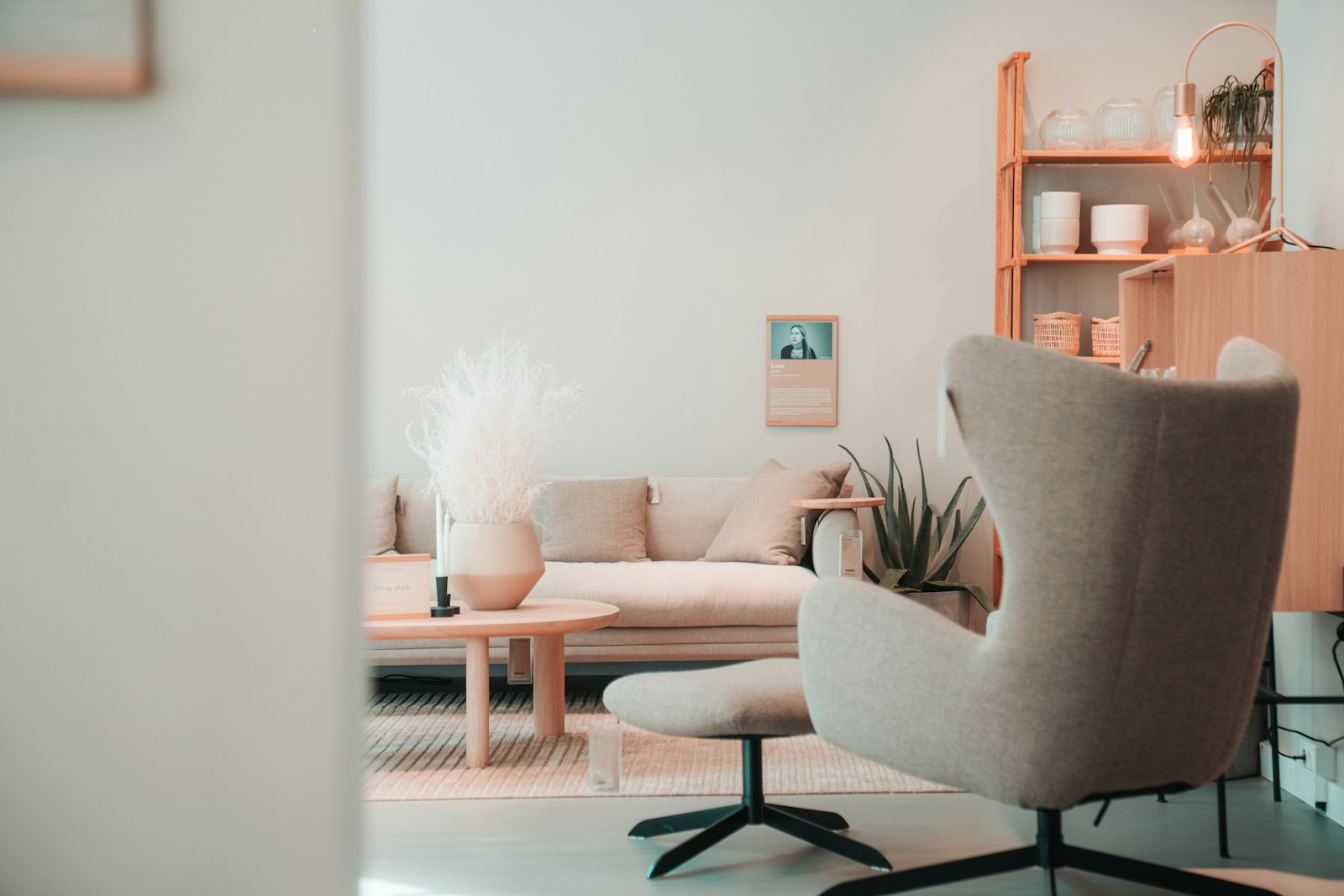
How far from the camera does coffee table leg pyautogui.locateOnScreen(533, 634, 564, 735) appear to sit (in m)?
3.48

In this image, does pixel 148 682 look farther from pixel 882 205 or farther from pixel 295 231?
pixel 882 205

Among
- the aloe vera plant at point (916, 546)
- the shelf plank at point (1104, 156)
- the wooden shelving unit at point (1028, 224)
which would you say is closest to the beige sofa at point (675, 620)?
the aloe vera plant at point (916, 546)

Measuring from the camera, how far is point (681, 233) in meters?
5.17

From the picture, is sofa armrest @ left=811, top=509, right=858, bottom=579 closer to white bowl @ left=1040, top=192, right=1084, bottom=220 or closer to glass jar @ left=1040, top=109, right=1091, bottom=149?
white bowl @ left=1040, top=192, right=1084, bottom=220

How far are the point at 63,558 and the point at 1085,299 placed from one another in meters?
4.99

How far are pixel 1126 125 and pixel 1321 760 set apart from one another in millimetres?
2976

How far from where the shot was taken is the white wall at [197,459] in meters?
0.74

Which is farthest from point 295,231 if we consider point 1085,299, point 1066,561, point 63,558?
point 1085,299

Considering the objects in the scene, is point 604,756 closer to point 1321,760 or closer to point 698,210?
point 1321,760

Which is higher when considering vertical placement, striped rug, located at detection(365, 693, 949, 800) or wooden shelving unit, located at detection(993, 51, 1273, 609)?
wooden shelving unit, located at detection(993, 51, 1273, 609)

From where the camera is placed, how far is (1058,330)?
4891mm

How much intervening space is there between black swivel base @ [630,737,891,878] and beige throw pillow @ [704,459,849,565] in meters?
1.87

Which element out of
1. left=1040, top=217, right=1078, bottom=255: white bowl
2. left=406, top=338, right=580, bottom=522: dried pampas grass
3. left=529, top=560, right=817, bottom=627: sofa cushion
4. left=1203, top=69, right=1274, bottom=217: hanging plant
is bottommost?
left=529, top=560, right=817, bottom=627: sofa cushion

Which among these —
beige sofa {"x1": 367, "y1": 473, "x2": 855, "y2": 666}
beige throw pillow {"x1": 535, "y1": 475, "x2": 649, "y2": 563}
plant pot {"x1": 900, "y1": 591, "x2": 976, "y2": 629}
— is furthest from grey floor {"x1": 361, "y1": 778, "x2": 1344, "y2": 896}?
beige throw pillow {"x1": 535, "y1": 475, "x2": 649, "y2": 563}
